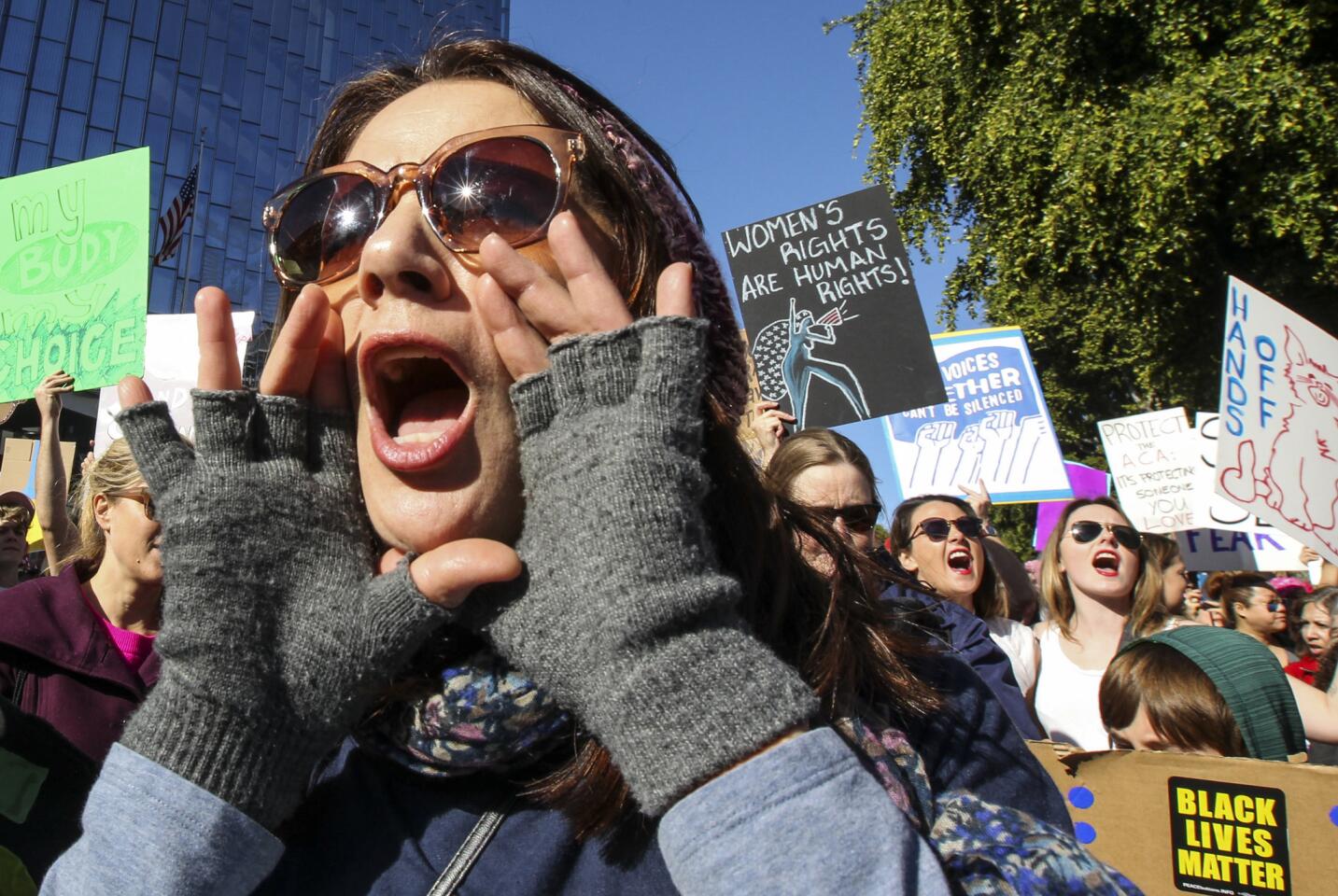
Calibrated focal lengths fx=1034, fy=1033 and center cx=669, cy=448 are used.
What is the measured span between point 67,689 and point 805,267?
3370mm

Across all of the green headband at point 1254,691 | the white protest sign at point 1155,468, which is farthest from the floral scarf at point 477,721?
the white protest sign at point 1155,468

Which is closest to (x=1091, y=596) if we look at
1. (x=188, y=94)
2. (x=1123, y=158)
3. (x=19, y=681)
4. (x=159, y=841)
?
(x=19, y=681)

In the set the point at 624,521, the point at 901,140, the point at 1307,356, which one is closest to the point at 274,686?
the point at 624,521

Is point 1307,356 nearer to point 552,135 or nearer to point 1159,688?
point 1159,688

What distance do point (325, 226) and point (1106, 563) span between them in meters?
3.84

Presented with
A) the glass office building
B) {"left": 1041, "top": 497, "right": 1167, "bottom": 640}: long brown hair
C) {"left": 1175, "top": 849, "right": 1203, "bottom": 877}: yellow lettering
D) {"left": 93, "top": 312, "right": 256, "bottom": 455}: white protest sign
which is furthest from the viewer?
the glass office building

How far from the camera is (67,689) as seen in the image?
2350mm

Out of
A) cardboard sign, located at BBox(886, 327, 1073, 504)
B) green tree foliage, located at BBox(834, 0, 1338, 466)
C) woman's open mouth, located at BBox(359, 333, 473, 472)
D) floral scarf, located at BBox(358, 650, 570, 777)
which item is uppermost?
green tree foliage, located at BBox(834, 0, 1338, 466)

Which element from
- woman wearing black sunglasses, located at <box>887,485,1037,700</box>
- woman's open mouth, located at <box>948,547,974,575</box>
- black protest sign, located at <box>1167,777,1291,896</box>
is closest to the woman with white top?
woman wearing black sunglasses, located at <box>887,485,1037,700</box>

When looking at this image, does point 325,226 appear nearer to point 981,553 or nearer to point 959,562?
point 959,562

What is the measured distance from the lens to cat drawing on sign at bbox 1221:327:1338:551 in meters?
3.89

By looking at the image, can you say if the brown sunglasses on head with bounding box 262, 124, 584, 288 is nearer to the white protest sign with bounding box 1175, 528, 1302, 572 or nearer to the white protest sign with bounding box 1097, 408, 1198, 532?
the white protest sign with bounding box 1097, 408, 1198, 532

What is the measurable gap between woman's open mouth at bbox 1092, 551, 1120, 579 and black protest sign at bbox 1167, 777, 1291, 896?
2.11 m

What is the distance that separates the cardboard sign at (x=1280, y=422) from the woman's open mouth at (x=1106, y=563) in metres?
0.52
